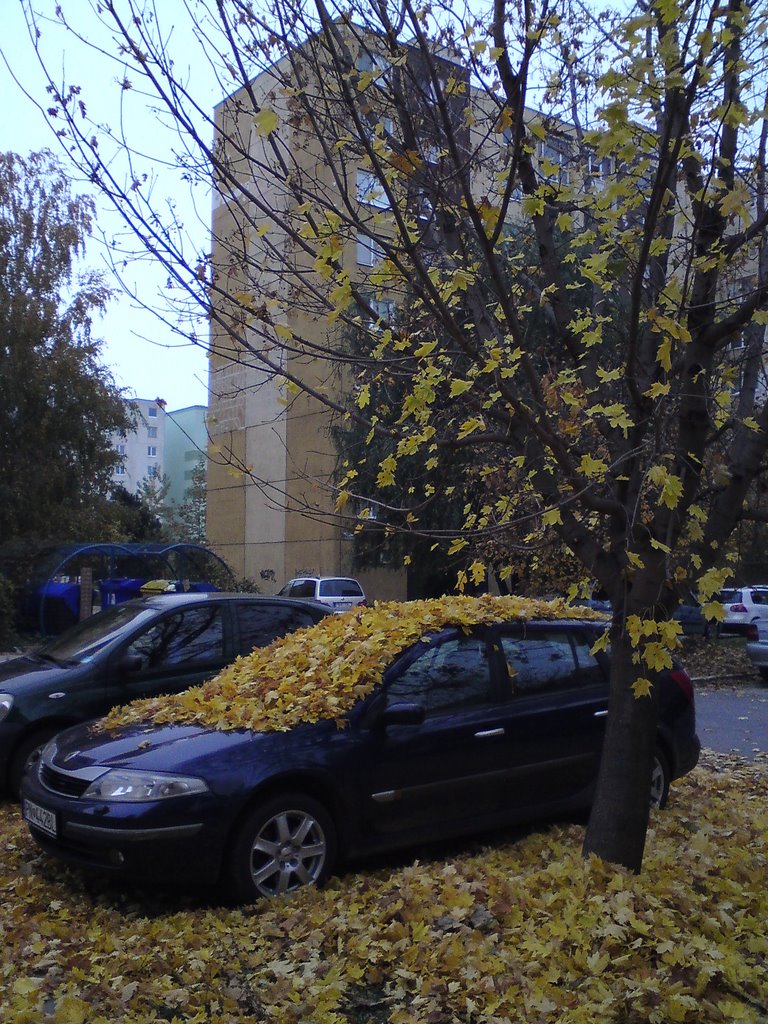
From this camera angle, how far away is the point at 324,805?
225 inches

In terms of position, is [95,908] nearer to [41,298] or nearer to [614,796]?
[614,796]

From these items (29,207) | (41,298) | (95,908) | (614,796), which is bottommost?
(95,908)

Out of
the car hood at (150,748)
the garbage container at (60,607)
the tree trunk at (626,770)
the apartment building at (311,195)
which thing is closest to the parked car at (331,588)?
the garbage container at (60,607)

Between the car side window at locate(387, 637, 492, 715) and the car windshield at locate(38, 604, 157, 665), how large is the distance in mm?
2910

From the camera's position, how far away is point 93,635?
332 inches

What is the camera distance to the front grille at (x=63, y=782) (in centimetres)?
556

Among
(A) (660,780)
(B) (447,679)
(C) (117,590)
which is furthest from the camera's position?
(C) (117,590)

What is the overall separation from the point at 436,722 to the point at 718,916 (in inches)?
83.6

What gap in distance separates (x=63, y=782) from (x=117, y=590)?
17348 millimetres

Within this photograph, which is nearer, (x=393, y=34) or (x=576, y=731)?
(x=393, y=34)

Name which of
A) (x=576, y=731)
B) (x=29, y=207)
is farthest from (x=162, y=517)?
(x=576, y=731)

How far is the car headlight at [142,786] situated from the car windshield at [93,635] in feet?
8.80

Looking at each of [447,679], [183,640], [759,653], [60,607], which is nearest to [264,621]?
[183,640]

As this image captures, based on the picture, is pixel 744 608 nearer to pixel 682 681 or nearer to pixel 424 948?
pixel 682 681
